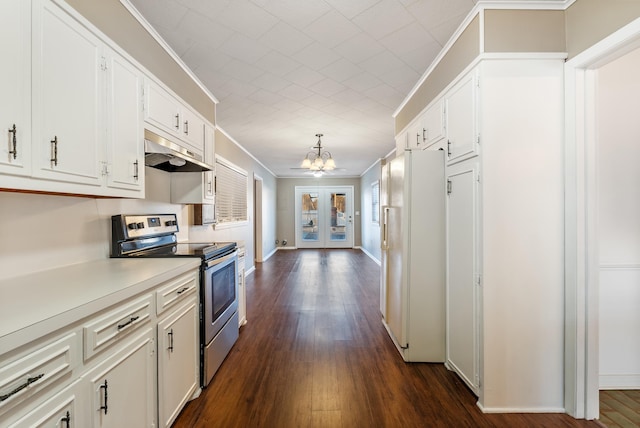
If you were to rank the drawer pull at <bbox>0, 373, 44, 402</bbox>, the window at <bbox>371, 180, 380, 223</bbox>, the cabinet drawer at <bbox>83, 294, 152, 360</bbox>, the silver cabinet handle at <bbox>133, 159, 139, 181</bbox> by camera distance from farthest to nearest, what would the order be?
1. the window at <bbox>371, 180, 380, 223</bbox>
2. the silver cabinet handle at <bbox>133, 159, 139, 181</bbox>
3. the cabinet drawer at <bbox>83, 294, 152, 360</bbox>
4. the drawer pull at <bbox>0, 373, 44, 402</bbox>

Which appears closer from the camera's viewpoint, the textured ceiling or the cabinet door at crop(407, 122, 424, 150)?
the textured ceiling

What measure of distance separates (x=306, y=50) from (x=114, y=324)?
224 centimetres

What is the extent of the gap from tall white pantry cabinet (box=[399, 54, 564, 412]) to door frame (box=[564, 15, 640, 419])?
2.1 inches

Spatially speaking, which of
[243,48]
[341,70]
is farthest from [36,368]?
[341,70]

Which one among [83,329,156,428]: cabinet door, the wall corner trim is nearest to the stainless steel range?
[83,329,156,428]: cabinet door

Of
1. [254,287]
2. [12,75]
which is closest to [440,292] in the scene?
[12,75]

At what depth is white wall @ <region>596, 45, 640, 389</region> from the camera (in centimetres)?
207

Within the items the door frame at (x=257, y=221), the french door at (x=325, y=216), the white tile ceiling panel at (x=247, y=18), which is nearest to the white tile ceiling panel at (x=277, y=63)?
the white tile ceiling panel at (x=247, y=18)

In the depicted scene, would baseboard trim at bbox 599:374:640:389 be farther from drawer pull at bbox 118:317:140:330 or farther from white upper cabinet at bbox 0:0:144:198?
white upper cabinet at bbox 0:0:144:198

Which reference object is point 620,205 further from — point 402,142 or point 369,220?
point 369,220

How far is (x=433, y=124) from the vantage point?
256cm

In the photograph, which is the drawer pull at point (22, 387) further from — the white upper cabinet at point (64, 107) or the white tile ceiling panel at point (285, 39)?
the white tile ceiling panel at point (285, 39)

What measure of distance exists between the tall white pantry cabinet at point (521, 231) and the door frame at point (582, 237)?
5 centimetres

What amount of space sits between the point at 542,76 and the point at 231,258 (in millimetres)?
2708
